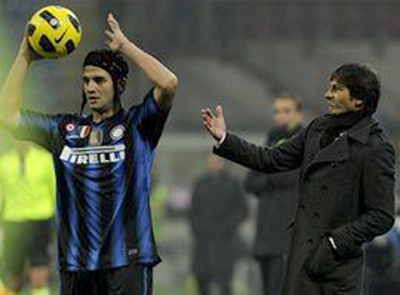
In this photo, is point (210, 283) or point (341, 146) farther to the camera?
point (210, 283)

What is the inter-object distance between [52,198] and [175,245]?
10.8 m

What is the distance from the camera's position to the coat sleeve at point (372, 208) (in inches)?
261

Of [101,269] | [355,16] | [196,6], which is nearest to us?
[101,269]

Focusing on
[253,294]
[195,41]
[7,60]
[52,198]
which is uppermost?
[195,41]

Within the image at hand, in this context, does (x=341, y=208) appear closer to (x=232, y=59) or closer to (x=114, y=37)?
(x=114, y=37)

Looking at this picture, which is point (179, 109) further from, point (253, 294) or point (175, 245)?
point (253, 294)

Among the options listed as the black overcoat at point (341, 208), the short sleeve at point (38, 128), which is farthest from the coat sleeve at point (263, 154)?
the short sleeve at point (38, 128)

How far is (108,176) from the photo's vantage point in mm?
6820

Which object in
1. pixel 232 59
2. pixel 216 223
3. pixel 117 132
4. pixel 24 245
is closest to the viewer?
pixel 117 132

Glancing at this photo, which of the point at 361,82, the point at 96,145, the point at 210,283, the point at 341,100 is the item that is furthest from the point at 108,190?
the point at 210,283

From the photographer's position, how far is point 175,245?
2334cm

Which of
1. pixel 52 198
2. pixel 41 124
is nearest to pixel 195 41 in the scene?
pixel 52 198

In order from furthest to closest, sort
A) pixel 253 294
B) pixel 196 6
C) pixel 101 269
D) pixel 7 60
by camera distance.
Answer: pixel 196 6 < pixel 253 294 < pixel 7 60 < pixel 101 269

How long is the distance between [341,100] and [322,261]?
31.3 inches
